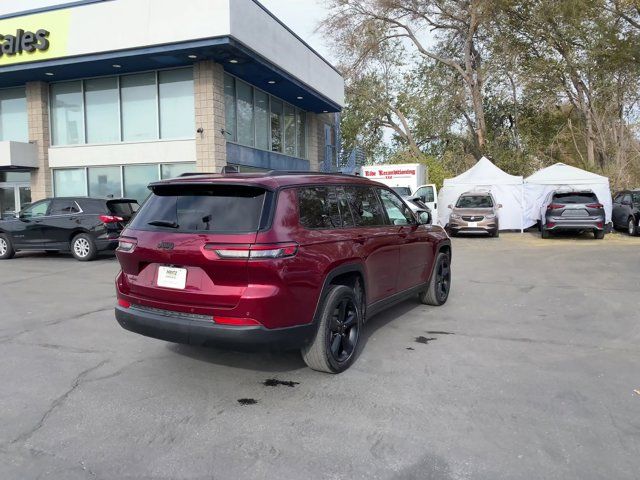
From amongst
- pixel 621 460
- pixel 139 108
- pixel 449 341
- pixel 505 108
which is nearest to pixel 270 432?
pixel 621 460

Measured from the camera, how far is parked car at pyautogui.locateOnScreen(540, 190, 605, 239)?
1658cm

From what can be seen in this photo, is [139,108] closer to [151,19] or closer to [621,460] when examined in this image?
[151,19]

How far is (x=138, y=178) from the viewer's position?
16.8 metres

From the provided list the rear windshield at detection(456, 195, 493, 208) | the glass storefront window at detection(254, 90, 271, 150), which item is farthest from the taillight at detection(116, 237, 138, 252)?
the rear windshield at detection(456, 195, 493, 208)

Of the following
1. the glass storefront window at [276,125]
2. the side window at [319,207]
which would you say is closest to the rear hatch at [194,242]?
the side window at [319,207]

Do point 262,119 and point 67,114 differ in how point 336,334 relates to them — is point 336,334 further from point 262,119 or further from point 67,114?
point 67,114

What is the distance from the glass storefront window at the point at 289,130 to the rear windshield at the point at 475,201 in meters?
7.23

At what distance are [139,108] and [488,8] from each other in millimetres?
21516

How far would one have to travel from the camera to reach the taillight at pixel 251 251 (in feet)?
12.2

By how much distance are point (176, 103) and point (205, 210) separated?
13.4m

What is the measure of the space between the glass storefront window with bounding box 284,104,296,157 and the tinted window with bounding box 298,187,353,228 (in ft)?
54.6

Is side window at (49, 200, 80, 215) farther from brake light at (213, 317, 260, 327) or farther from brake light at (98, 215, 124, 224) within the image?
brake light at (213, 317, 260, 327)

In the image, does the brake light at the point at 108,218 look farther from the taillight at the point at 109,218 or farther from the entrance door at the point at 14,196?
the entrance door at the point at 14,196

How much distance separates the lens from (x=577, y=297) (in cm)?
775
